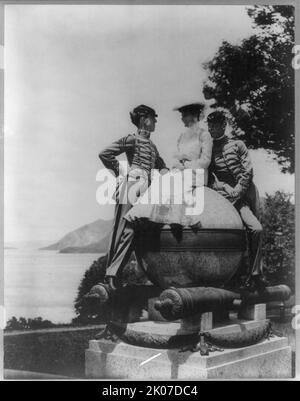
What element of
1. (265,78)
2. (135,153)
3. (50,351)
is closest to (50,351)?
(50,351)

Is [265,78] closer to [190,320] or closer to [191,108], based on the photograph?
[191,108]

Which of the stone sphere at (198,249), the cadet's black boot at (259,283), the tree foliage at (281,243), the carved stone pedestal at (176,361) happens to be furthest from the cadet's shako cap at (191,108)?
the carved stone pedestal at (176,361)

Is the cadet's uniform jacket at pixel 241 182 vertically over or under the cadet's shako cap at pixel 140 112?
under

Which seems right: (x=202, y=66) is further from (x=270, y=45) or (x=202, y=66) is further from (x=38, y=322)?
(x=38, y=322)

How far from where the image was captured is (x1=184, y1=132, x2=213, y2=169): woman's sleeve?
7289mm

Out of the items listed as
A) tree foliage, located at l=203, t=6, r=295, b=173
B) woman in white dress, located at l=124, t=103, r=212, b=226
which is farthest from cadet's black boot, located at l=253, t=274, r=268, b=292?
tree foliage, located at l=203, t=6, r=295, b=173

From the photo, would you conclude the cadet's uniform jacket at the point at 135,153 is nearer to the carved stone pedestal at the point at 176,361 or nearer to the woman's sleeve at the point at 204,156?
the woman's sleeve at the point at 204,156

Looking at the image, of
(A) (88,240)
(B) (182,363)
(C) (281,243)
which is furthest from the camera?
(C) (281,243)

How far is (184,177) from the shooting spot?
7180 mm

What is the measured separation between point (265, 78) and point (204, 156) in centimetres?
136

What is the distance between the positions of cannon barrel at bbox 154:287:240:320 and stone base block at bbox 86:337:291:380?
57 centimetres

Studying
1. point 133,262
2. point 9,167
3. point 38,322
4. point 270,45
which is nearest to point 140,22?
point 270,45

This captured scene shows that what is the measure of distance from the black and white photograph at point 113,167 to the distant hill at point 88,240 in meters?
0.01

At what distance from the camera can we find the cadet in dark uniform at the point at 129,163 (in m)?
7.20
